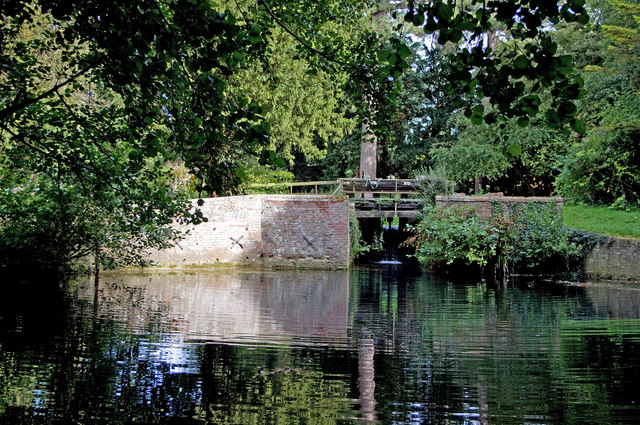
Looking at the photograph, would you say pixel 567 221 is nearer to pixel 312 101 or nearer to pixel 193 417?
pixel 312 101

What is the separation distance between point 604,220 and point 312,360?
15214 millimetres

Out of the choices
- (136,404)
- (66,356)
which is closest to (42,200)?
(66,356)

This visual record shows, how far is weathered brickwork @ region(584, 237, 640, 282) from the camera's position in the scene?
14891mm

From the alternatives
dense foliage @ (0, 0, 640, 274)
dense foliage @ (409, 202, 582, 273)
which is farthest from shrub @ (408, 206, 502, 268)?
dense foliage @ (0, 0, 640, 274)

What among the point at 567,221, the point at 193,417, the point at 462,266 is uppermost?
the point at 567,221

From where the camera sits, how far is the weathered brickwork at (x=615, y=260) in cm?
1489

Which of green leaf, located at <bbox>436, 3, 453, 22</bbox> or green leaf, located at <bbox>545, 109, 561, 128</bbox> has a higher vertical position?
green leaf, located at <bbox>436, 3, 453, 22</bbox>

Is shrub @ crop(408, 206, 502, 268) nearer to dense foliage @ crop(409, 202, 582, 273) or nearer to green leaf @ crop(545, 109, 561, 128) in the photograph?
dense foliage @ crop(409, 202, 582, 273)

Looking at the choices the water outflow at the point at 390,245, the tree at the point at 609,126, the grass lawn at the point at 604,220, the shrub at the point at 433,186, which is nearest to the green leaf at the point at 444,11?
the grass lawn at the point at 604,220

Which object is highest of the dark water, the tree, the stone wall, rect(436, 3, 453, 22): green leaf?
the tree

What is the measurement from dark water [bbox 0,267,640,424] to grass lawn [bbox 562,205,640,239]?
561cm

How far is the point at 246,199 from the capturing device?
1834 cm

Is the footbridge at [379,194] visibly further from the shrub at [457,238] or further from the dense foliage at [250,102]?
the dense foliage at [250,102]

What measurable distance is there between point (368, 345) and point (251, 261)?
12153 millimetres
